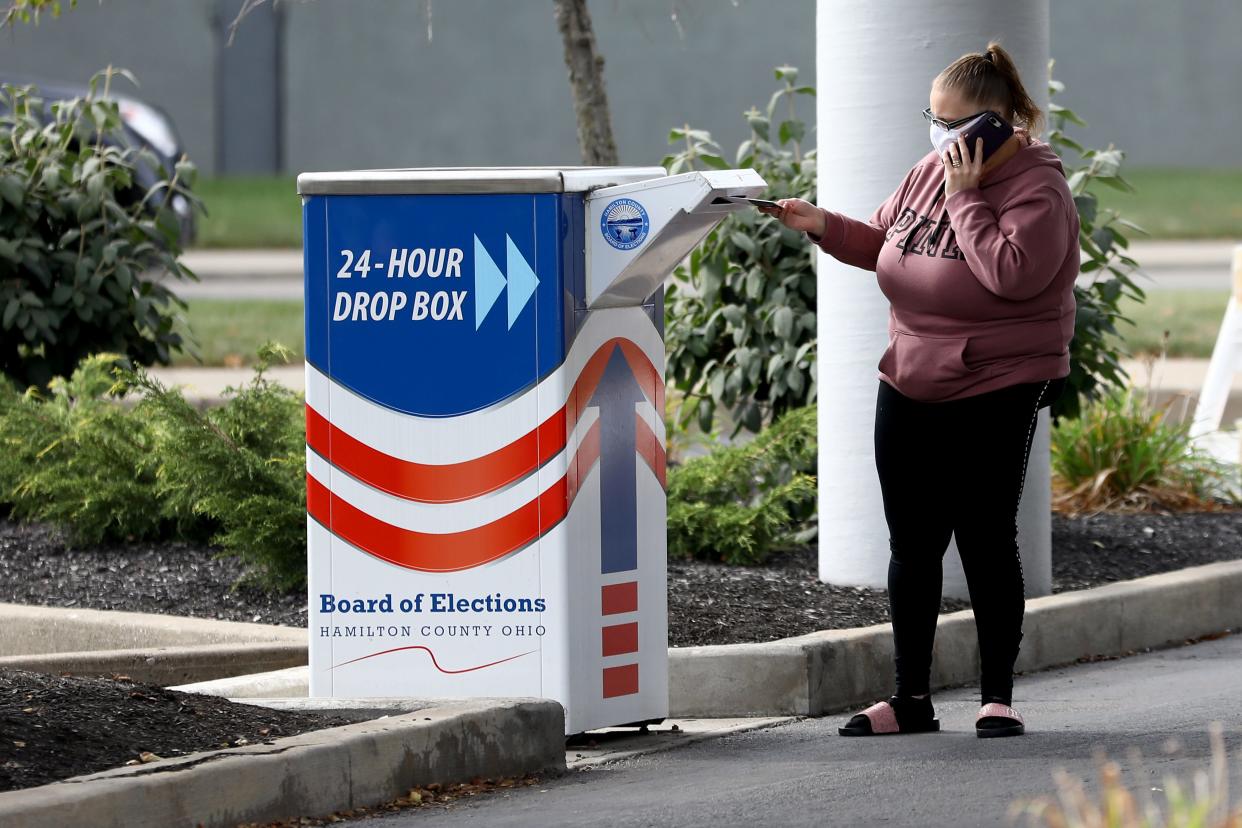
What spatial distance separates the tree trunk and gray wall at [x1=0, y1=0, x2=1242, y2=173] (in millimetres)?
24384

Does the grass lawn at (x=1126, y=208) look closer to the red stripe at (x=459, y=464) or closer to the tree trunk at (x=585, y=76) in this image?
the tree trunk at (x=585, y=76)

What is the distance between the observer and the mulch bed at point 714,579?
6199mm

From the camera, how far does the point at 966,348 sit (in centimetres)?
497

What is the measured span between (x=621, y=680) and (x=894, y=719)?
0.71m

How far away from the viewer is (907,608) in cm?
523

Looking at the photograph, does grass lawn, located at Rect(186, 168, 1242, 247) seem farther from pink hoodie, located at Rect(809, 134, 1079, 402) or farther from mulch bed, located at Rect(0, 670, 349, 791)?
mulch bed, located at Rect(0, 670, 349, 791)

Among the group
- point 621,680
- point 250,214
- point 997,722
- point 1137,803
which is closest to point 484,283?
point 621,680

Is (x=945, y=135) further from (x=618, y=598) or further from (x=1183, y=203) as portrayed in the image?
(x=1183, y=203)

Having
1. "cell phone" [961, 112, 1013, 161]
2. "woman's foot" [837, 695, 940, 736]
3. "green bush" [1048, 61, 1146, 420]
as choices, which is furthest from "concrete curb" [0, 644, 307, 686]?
"green bush" [1048, 61, 1146, 420]

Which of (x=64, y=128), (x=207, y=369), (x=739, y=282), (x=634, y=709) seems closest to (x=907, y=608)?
(x=634, y=709)

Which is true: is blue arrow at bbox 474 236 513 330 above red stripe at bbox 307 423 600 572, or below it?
above

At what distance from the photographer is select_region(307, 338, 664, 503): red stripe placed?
4953mm

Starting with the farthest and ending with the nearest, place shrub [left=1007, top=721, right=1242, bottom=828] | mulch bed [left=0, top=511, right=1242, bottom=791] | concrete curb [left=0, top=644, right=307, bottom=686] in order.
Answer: concrete curb [left=0, top=644, right=307, bottom=686] → mulch bed [left=0, top=511, right=1242, bottom=791] → shrub [left=1007, top=721, right=1242, bottom=828]

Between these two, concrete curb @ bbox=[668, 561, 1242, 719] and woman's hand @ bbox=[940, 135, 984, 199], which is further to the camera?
concrete curb @ bbox=[668, 561, 1242, 719]
